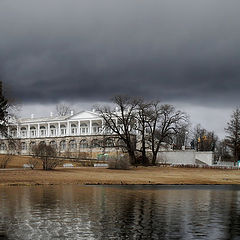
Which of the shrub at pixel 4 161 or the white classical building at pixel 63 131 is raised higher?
the white classical building at pixel 63 131

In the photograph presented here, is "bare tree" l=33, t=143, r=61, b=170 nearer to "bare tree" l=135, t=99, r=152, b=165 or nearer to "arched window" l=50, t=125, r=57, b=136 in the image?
"bare tree" l=135, t=99, r=152, b=165

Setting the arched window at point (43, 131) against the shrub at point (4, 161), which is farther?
the arched window at point (43, 131)

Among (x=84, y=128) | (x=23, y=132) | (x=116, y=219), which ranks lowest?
(x=116, y=219)

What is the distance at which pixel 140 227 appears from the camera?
1669cm

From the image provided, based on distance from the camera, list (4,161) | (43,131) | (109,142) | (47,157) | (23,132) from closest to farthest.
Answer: (47,157) < (4,161) < (109,142) < (43,131) < (23,132)

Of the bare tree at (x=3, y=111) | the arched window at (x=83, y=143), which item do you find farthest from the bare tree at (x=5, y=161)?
the arched window at (x=83, y=143)

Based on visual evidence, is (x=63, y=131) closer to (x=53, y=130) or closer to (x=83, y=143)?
A: (x=53, y=130)

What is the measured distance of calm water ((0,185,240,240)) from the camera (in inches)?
601

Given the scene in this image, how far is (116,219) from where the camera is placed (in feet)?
61.1

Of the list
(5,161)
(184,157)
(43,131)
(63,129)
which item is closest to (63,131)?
(63,129)

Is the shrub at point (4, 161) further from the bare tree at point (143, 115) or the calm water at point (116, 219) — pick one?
the calm water at point (116, 219)

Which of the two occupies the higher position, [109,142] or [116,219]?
[109,142]

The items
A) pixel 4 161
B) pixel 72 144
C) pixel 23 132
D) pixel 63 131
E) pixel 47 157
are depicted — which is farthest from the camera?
pixel 23 132

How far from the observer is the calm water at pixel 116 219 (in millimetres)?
15266
